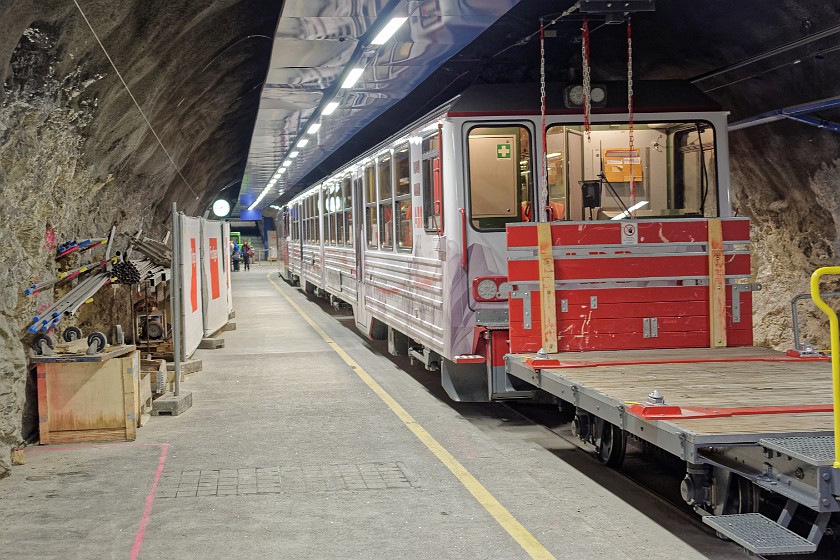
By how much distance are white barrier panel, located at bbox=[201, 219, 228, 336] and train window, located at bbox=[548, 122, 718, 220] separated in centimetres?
687

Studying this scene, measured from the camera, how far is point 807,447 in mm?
4594

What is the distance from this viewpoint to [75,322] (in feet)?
37.1

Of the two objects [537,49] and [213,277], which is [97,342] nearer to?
[213,277]

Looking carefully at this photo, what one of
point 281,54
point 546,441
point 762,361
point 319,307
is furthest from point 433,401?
point 319,307

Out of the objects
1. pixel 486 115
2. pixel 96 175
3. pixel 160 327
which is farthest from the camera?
pixel 160 327

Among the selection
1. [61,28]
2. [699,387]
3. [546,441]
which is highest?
[61,28]

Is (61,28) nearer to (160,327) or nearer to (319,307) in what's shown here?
(160,327)

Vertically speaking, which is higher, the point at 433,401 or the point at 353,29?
the point at 353,29

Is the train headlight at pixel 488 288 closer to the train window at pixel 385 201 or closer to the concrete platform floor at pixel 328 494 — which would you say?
the concrete platform floor at pixel 328 494

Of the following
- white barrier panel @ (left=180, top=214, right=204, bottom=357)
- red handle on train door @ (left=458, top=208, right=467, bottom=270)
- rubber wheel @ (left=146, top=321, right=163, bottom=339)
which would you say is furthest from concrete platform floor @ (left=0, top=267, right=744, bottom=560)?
rubber wheel @ (left=146, top=321, right=163, bottom=339)

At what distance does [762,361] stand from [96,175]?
27.8 ft

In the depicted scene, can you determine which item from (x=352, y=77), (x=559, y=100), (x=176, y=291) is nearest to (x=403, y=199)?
(x=559, y=100)

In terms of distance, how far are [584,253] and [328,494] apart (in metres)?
2.92

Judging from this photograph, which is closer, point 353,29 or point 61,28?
point 61,28
